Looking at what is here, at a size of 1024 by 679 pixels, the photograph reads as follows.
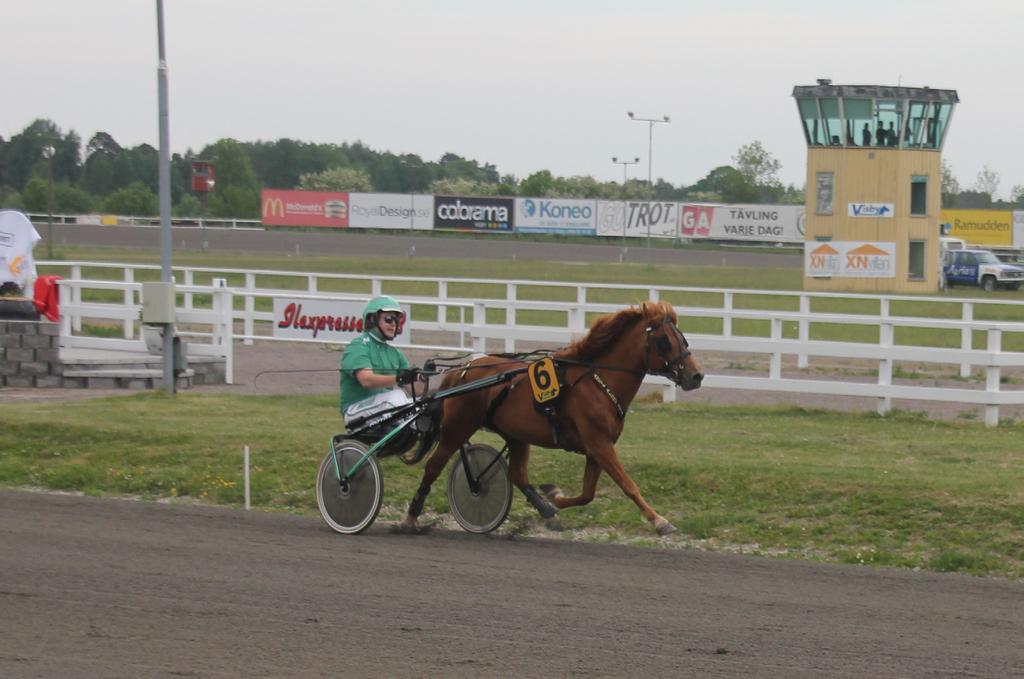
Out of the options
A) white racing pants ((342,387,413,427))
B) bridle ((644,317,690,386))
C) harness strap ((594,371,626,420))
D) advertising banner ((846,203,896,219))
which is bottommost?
white racing pants ((342,387,413,427))

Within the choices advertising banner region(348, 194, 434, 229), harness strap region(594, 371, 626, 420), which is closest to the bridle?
harness strap region(594, 371, 626, 420)

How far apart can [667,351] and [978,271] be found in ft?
169

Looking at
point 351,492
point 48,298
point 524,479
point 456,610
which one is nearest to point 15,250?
point 48,298

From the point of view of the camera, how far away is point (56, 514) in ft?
34.8

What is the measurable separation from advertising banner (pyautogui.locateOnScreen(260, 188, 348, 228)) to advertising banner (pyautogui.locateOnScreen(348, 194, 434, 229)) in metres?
0.77

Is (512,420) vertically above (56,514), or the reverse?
(512,420)

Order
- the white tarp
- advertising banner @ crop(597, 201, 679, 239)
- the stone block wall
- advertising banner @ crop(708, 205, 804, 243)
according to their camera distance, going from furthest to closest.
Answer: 1. advertising banner @ crop(708, 205, 804, 243)
2. advertising banner @ crop(597, 201, 679, 239)
3. the white tarp
4. the stone block wall

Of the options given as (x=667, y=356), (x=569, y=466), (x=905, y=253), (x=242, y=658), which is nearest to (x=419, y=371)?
(x=667, y=356)

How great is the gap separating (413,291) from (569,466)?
26221mm

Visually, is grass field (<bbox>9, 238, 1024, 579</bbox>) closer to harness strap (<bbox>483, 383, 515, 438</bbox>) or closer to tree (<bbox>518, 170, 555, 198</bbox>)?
harness strap (<bbox>483, 383, 515, 438</bbox>)

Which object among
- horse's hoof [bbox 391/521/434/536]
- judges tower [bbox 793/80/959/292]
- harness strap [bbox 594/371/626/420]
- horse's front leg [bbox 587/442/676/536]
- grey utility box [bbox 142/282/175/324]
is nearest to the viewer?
horse's front leg [bbox 587/442/676/536]

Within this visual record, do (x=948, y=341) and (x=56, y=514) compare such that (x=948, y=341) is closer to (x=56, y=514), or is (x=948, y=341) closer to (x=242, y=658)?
(x=56, y=514)

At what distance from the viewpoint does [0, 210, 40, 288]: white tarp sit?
22.8 m

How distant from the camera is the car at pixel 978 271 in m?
57.0
